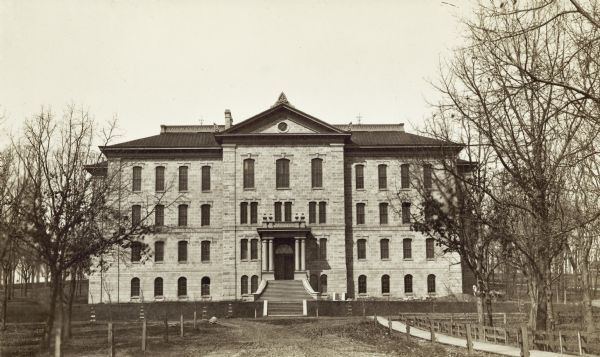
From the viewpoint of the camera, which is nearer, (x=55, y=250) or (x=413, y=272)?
(x=55, y=250)

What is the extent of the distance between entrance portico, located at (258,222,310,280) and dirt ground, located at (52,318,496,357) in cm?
1570

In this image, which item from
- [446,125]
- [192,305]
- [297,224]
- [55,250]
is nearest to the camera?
[55,250]

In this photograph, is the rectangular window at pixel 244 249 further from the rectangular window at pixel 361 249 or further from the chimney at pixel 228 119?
the chimney at pixel 228 119

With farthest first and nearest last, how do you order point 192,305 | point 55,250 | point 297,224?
point 297,224
point 192,305
point 55,250

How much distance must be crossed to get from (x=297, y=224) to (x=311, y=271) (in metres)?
3.97

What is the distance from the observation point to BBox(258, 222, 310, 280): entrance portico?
47.5m

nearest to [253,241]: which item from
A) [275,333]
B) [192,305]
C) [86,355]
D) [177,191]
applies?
[177,191]

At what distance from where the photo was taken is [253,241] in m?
49.4

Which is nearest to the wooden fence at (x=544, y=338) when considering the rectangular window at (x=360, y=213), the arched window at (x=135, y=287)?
the rectangular window at (x=360, y=213)

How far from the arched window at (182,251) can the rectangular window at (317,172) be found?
11.9m

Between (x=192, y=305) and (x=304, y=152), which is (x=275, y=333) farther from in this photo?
(x=304, y=152)

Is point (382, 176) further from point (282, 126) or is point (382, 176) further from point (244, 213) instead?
point (244, 213)

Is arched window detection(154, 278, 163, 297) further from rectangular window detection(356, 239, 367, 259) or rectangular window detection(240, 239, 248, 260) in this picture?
rectangular window detection(356, 239, 367, 259)

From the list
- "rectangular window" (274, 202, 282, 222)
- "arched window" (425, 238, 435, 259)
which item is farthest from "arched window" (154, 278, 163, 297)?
"arched window" (425, 238, 435, 259)
